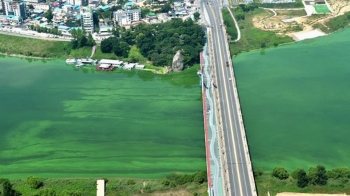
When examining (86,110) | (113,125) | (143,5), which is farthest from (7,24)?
(113,125)

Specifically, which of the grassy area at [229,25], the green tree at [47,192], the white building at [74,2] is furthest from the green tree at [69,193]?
the white building at [74,2]

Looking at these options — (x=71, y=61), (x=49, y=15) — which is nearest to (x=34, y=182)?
(x=71, y=61)

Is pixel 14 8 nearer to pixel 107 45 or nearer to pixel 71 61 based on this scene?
pixel 71 61

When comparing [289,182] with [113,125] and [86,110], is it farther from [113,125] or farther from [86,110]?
[86,110]

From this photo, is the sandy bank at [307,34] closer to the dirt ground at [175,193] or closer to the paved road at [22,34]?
the paved road at [22,34]

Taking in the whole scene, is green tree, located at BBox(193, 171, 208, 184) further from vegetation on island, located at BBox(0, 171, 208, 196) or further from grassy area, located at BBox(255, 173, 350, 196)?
grassy area, located at BBox(255, 173, 350, 196)

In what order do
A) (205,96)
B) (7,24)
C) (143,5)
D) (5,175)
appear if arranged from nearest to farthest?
1. (5,175)
2. (205,96)
3. (7,24)
4. (143,5)

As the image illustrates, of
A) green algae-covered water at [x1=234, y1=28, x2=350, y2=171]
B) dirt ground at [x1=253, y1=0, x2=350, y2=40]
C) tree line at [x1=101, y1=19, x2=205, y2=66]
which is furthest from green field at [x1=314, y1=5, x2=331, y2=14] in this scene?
tree line at [x1=101, y1=19, x2=205, y2=66]

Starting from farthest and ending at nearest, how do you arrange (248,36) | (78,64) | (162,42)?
(248,36)
(162,42)
(78,64)
